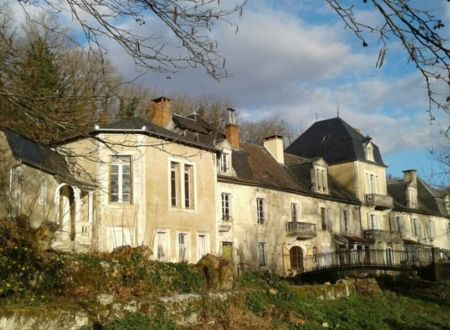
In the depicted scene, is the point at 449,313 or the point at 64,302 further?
the point at 449,313

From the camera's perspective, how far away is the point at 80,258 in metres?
11.9

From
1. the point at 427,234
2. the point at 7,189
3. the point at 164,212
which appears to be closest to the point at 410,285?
the point at 164,212

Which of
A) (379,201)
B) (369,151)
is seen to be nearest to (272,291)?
(379,201)

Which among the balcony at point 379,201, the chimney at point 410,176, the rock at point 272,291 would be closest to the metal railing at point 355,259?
the balcony at point 379,201

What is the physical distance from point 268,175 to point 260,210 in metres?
2.75

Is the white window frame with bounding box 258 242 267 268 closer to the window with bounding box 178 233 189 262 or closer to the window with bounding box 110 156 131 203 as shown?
the window with bounding box 178 233 189 262

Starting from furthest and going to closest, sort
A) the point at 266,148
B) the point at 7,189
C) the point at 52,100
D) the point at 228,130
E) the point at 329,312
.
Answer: the point at 266,148, the point at 228,130, the point at 7,189, the point at 329,312, the point at 52,100

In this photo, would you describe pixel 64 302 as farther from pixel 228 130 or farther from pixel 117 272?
pixel 228 130

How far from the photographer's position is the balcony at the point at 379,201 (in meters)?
39.8

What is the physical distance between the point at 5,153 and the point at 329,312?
12507 mm

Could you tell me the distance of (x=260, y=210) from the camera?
31.0m

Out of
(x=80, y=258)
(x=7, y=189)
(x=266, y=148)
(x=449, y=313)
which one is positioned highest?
(x=266, y=148)

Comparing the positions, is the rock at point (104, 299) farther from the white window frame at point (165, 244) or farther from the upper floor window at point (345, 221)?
the upper floor window at point (345, 221)

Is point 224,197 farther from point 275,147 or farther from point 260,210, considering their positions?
point 275,147
